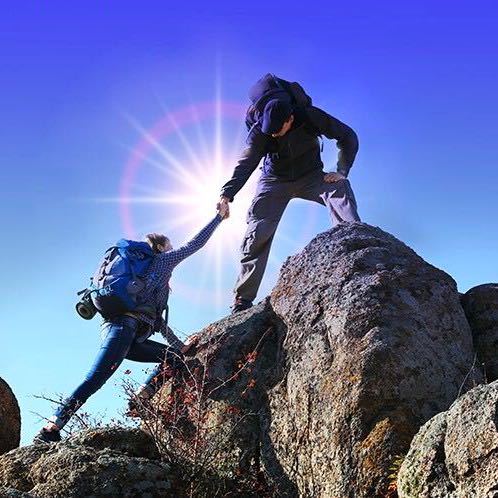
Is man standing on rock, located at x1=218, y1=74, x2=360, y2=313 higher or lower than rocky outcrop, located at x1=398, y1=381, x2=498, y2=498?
higher

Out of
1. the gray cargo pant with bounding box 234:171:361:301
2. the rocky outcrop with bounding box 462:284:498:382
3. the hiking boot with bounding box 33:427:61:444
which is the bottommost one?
the hiking boot with bounding box 33:427:61:444

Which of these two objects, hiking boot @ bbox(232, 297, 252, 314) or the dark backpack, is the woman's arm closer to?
hiking boot @ bbox(232, 297, 252, 314)

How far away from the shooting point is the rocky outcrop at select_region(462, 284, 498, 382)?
8.90 metres

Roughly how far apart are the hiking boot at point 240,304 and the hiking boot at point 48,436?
3452mm

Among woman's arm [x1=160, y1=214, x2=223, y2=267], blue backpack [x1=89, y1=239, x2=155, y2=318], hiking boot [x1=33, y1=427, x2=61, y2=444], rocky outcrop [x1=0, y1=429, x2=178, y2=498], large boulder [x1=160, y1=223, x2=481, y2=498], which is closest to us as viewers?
rocky outcrop [x1=0, y1=429, x2=178, y2=498]

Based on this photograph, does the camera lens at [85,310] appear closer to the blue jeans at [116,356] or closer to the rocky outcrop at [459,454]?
the blue jeans at [116,356]

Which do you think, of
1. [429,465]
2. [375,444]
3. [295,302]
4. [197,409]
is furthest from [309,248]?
→ [429,465]

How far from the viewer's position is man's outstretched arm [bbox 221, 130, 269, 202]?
11.7 m

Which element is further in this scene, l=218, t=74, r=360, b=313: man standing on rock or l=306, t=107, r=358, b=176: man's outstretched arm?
l=306, t=107, r=358, b=176: man's outstretched arm

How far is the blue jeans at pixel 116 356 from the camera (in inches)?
356

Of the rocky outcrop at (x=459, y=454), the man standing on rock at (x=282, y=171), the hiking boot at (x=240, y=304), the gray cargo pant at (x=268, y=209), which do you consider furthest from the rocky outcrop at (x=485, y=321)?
the hiking boot at (x=240, y=304)

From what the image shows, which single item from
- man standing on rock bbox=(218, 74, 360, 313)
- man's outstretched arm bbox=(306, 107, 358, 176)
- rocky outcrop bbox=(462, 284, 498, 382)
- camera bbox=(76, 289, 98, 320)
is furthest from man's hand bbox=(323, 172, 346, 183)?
camera bbox=(76, 289, 98, 320)

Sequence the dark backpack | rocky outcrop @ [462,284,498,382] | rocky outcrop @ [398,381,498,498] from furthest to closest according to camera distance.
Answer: the dark backpack, rocky outcrop @ [462,284,498,382], rocky outcrop @ [398,381,498,498]

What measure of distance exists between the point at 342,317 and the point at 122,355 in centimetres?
295
